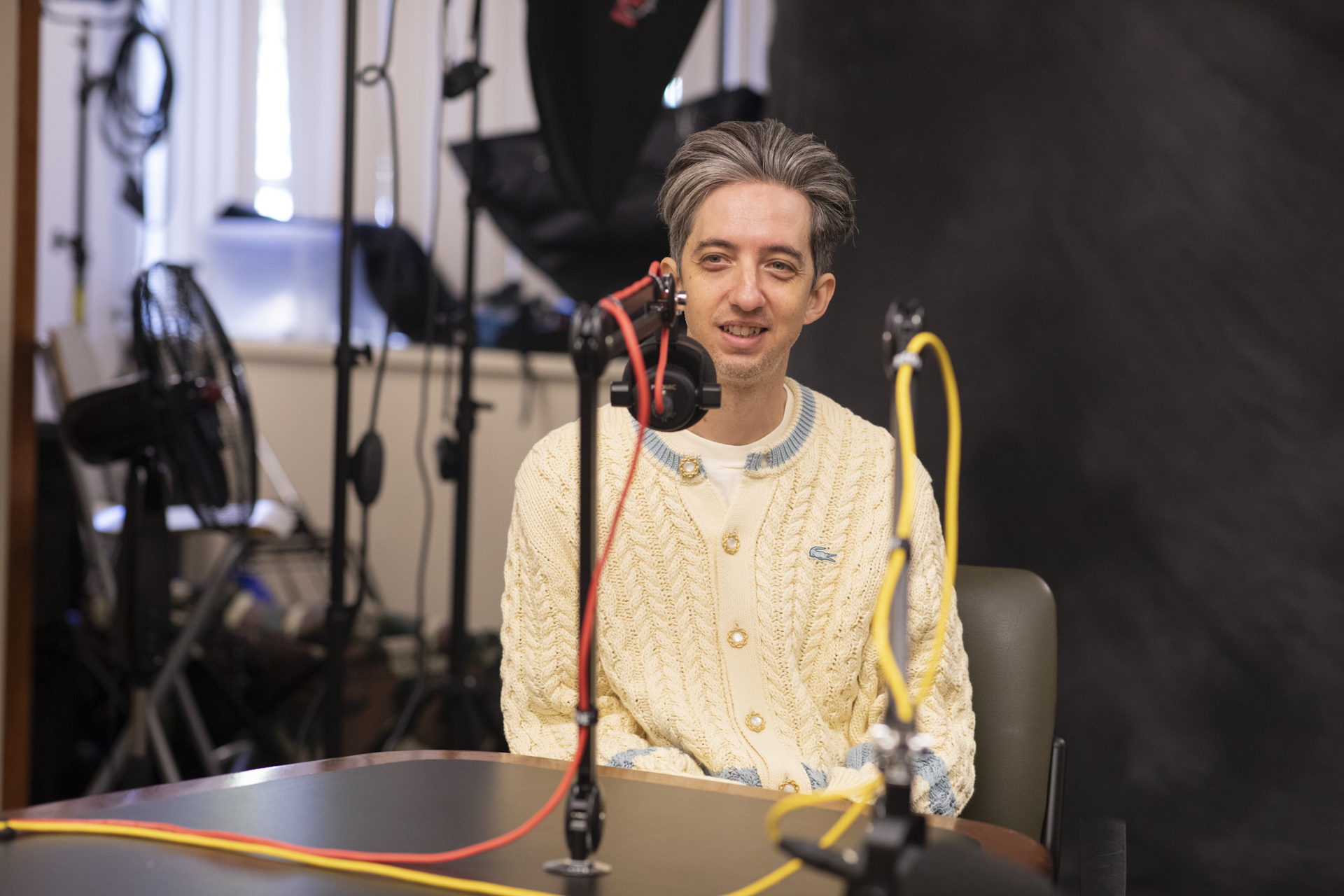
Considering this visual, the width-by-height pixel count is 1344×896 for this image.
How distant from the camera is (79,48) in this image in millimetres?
3787

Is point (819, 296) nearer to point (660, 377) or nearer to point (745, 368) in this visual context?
point (745, 368)

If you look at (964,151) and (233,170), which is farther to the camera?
(233,170)

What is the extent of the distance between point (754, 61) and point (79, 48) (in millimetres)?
2231

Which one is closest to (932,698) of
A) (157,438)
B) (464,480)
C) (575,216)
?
(464,480)

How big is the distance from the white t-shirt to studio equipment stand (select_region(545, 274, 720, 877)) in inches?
21.7

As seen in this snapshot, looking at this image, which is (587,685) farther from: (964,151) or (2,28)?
(2,28)

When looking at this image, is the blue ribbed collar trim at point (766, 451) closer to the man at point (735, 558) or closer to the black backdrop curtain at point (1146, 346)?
the man at point (735, 558)

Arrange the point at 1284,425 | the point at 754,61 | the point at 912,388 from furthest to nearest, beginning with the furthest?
the point at 754,61 < the point at 1284,425 < the point at 912,388

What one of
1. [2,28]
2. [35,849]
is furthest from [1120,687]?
[2,28]

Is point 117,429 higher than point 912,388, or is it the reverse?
point 912,388

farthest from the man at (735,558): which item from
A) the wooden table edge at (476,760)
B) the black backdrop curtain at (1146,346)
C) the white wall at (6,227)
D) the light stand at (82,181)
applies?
the light stand at (82,181)

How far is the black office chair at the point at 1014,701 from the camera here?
4.58 feet

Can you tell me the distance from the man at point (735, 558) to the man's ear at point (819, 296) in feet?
0.08

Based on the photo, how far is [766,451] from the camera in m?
1.40
